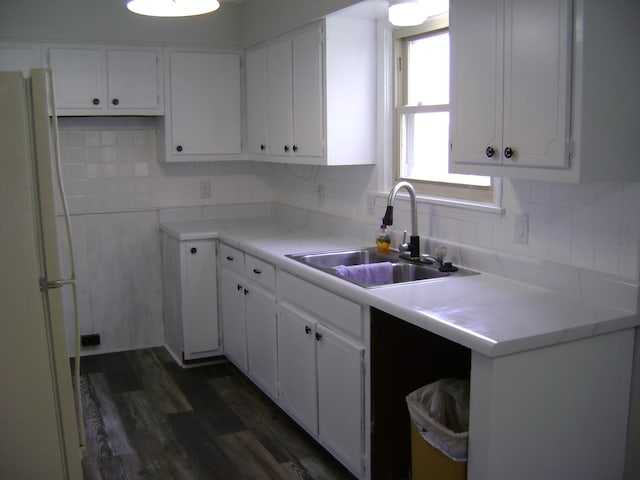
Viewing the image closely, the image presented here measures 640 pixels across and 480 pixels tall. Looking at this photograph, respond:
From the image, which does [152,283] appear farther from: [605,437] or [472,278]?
[605,437]

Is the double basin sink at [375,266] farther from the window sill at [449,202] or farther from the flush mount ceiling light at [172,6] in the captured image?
the flush mount ceiling light at [172,6]

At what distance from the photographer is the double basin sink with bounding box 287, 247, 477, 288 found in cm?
306

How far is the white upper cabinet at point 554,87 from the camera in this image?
2062 millimetres

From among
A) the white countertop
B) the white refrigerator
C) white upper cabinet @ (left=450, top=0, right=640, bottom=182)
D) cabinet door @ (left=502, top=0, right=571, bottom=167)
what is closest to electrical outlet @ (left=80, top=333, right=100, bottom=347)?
the white countertop

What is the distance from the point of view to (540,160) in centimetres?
220

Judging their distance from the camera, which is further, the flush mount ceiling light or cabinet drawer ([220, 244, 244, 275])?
cabinet drawer ([220, 244, 244, 275])

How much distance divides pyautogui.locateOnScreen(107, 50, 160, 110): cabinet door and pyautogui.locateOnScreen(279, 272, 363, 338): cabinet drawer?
1745mm

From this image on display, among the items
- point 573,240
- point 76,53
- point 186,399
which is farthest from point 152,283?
point 573,240

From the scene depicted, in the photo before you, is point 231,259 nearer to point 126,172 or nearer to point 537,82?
point 126,172

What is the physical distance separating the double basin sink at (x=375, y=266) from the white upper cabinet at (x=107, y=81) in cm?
171

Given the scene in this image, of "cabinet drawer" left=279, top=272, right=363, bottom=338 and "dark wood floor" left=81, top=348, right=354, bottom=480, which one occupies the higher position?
"cabinet drawer" left=279, top=272, right=363, bottom=338

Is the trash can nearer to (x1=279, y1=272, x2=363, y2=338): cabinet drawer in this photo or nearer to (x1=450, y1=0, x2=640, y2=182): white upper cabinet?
(x1=279, y1=272, x2=363, y2=338): cabinet drawer

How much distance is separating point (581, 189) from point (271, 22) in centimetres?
237

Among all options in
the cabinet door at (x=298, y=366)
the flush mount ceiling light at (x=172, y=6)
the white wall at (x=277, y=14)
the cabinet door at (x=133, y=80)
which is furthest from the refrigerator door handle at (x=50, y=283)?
the cabinet door at (x=133, y=80)
